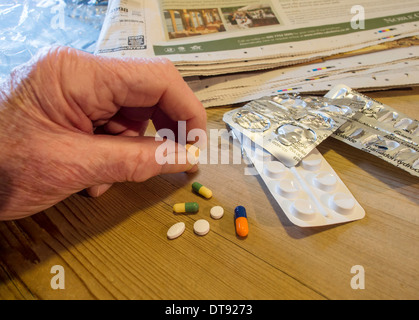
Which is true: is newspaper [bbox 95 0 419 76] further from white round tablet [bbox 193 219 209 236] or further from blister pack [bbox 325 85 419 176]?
white round tablet [bbox 193 219 209 236]

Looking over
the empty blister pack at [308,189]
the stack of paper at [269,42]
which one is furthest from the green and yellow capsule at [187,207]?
the stack of paper at [269,42]

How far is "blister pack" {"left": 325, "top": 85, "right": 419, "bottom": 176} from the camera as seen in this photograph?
0.50 meters

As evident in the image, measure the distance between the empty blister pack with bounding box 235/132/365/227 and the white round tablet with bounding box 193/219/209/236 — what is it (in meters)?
0.13

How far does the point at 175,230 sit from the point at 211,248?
6 cm

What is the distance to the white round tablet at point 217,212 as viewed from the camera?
442mm

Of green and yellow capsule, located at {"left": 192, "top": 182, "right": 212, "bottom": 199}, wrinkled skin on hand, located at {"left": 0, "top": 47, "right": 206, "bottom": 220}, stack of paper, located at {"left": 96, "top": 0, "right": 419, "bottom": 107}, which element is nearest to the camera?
wrinkled skin on hand, located at {"left": 0, "top": 47, "right": 206, "bottom": 220}

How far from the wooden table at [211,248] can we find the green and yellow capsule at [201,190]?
12 mm

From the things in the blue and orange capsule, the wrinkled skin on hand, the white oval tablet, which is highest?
the wrinkled skin on hand

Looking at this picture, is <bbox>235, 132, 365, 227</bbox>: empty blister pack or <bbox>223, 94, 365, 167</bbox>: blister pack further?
<bbox>223, 94, 365, 167</bbox>: blister pack

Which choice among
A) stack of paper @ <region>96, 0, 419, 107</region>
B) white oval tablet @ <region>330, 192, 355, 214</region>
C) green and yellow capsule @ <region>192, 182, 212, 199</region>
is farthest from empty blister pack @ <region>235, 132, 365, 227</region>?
stack of paper @ <region>96, 0, 419, 107</region>

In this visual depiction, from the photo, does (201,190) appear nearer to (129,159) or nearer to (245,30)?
(129,159)

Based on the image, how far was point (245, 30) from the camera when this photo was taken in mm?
795

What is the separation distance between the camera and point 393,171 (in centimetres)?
51
